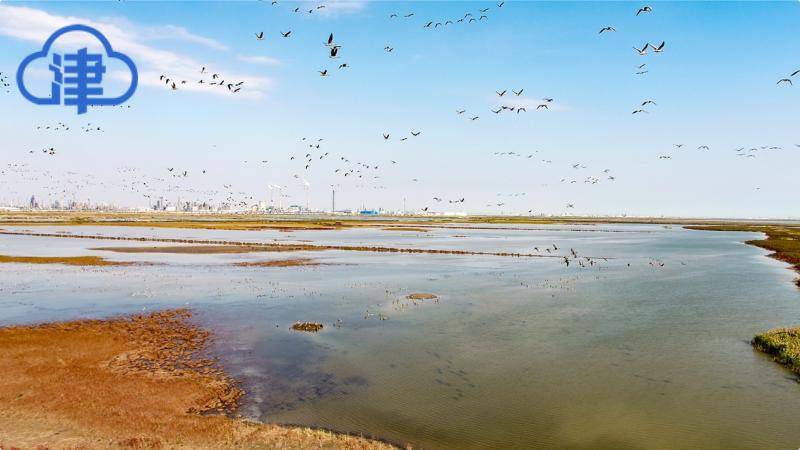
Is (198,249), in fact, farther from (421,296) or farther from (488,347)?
(488,347)

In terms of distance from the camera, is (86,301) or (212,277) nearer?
(86,301)

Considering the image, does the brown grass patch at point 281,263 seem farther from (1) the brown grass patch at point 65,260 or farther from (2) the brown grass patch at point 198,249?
(2) the brown grass patch at point 198,249

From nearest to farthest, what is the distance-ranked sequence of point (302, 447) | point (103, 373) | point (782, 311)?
1. point (302, 447)
2. point (103, 373)
3. point (782, 311)

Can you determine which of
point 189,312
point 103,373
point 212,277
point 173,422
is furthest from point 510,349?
point 212,277

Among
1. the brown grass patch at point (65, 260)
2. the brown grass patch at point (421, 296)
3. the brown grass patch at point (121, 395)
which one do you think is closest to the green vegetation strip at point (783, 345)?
the brown grass patch at point (121, 395)

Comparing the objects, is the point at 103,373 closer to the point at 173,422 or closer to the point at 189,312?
the point at 173,422

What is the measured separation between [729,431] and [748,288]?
117ft

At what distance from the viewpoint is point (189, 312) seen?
33062 mm

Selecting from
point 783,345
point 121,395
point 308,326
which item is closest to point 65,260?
point 308,326

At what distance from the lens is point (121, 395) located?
18109 millimetres

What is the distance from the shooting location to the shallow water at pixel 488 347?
17.0m

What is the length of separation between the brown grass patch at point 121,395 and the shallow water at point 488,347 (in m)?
1.41

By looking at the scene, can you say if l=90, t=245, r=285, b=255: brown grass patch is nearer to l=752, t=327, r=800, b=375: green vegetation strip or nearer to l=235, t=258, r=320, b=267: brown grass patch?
l=235, t=258, r=320, b=267: brown grass patch

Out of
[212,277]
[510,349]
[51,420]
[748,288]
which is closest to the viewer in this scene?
[51,420]
